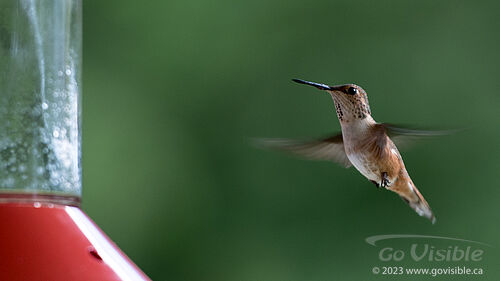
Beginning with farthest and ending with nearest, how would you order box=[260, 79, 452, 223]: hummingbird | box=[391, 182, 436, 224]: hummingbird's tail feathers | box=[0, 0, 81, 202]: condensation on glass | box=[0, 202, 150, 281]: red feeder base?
1. box=[391, 182, 436, 224]: hummingbird's tail feathers
2. box=[260, 79, 452, 223]: hummingbird
3. box=[0, 0, 81, 202]: condensation on glass
4. box=[0, 202, 150, 281]: red feeder base

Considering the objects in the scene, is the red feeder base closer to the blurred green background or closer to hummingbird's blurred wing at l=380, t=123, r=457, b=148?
hummingbird's blurred wing at l=380, t=123, r=457, b=148

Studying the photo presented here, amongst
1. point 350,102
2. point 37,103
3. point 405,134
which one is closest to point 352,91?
point 350,102

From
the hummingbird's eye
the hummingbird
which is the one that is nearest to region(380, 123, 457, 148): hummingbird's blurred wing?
the hummingbird

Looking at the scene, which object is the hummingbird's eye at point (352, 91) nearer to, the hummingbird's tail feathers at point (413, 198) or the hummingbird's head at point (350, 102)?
the hummingbird's head at point (350, 102)

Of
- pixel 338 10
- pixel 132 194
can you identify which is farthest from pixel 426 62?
pixel 132 194

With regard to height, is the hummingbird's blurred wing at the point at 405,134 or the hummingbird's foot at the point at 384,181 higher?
the hummingbird's blurred wing at the point at 405,134

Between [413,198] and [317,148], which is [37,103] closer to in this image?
[317,148]

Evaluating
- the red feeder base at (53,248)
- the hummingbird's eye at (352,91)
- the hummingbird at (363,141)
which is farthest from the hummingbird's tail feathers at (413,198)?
the red feeder base at (53,248)
